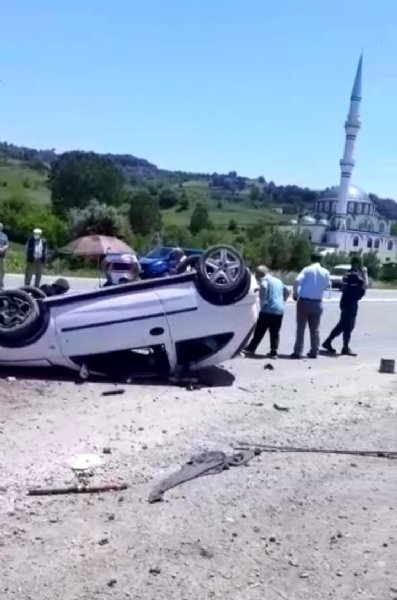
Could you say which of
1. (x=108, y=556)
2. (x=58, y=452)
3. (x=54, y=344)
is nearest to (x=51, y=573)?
(x=108, y=556)

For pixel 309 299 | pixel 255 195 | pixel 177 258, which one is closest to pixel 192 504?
pixel 309 299

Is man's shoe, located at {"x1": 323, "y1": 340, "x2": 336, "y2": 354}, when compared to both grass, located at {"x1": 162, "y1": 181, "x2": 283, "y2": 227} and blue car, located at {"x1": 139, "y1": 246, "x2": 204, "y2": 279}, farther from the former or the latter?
grass, located at {"x1": 162, "y1": 181, "x2": 283, "y2": 227}

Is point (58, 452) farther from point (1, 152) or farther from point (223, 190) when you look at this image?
point (223, 190)

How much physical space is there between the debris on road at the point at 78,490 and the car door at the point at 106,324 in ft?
11.6

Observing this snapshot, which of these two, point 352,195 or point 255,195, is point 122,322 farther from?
point 255,195

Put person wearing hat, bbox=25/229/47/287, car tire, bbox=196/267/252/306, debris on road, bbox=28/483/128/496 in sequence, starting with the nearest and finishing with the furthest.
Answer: debris on road, bbox=28/483/128/496, car tire, bbox=196/267/252/306, person wearing hat, bbox=25/229/47/287

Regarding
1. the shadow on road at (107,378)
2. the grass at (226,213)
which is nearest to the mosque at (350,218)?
the grass at (226,213)

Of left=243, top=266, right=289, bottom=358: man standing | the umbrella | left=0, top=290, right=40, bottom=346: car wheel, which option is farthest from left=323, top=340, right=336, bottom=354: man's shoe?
the umbrella

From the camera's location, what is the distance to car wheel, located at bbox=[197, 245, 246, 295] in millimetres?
9305

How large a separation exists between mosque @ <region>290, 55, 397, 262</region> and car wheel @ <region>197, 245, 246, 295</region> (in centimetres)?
10251

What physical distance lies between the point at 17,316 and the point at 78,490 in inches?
156

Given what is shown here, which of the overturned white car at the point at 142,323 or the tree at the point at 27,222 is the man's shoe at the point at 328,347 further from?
the tree at the point at 27,222

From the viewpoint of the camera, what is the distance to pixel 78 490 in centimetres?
549

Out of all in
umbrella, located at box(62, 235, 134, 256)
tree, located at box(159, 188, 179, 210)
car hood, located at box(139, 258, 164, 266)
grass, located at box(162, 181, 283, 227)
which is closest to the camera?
car hood, located at box(139, 258, 164, 266)
